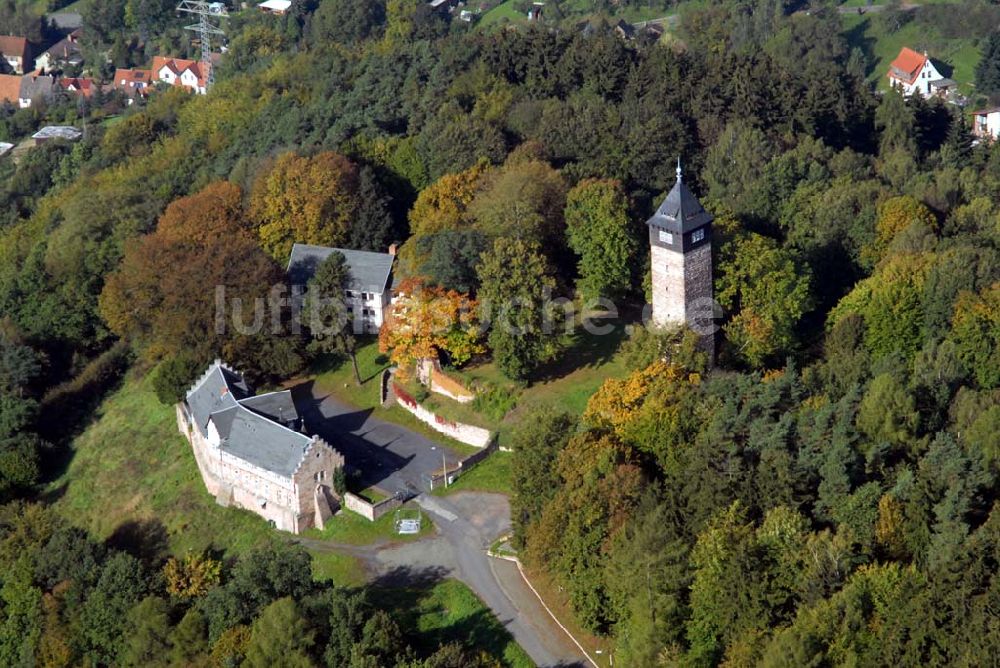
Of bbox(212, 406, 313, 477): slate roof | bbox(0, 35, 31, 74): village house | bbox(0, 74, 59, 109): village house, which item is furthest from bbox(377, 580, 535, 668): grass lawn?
bbox(0, 35, 31, 74): village house

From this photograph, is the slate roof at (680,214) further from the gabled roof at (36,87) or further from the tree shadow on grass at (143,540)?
the gabled roof at (36,87)

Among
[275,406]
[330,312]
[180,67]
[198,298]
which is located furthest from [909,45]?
[275,406]

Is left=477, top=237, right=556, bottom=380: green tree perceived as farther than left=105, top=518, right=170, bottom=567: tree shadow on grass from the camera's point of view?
Yes

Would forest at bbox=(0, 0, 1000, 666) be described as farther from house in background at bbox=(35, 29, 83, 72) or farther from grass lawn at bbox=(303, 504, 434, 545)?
house in background at bbox=(35, 29, 83, 72)

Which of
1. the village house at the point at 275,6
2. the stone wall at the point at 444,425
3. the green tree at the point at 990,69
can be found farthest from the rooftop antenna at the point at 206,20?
the stone wall at the point at 444,425

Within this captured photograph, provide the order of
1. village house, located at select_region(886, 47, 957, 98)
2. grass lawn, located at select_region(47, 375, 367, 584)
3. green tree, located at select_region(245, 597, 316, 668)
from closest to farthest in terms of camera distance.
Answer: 1. green tree, located at select_region(245, 597, 316, 668)
2. grass lawn, located at select_region(47, 375, 367, 584)
3. village house, located at select_region(886, 47, 957, 98)

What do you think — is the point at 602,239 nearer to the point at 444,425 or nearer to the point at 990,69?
the point at 444,425
